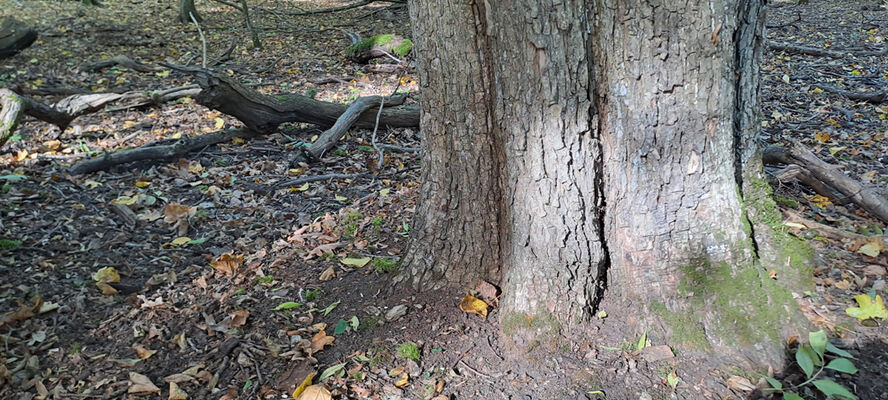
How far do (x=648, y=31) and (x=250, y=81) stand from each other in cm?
658

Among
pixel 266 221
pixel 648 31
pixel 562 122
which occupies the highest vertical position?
pixel 648 31

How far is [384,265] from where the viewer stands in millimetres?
2998

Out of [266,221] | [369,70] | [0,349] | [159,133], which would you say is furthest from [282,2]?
[0,349]

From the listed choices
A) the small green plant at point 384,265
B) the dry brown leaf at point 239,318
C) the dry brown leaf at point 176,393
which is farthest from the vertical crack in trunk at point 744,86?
the dry brown leaf at point 176,393

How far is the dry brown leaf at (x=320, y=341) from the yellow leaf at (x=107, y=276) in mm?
1494

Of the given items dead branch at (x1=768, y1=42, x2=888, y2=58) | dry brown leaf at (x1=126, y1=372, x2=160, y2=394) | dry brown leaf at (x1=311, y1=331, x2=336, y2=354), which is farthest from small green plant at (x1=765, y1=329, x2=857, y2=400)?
dead branch at (x1=768, y1=42, x2=888, y2=58)

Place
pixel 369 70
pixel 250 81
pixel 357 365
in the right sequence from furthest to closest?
pixel 369 70 → pixel 250 81 → pixel 357 365

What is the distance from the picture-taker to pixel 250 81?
7.68 meters

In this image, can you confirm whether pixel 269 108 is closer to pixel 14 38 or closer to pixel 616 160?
pixel 616 160

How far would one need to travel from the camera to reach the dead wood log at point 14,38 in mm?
8055

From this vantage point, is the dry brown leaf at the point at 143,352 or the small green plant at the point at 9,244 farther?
the small green plant at the point at 9,244

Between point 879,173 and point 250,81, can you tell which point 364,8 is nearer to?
point 250,81

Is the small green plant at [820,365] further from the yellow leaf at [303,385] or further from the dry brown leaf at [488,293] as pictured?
the yellow leaf at [303,385]

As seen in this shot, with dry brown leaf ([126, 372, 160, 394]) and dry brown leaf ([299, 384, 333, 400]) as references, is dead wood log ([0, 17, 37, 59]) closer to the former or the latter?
dry brown leaf ([126, 372, 160, 394])
